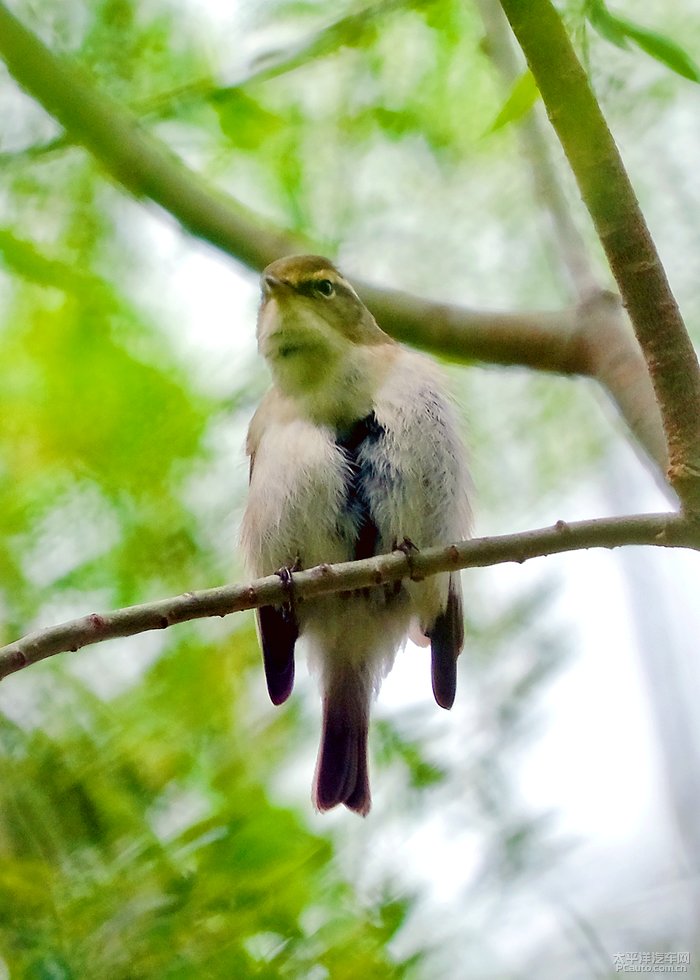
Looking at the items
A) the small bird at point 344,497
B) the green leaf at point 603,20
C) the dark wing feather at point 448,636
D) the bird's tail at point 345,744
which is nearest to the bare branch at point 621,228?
the green leaf at point 603,20

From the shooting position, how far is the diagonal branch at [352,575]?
2.38 meters

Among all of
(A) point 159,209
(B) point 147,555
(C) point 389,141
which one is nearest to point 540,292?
(C) point 389,141

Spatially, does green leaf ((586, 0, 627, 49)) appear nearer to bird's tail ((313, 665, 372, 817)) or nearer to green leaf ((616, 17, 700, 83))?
green leaf ((616, 17, 700, 83))

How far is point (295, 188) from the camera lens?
14.5ft

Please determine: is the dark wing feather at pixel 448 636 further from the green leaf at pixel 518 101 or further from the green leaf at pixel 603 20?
the green leaf at pixel 603 20

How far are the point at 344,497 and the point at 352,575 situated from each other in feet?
2.57

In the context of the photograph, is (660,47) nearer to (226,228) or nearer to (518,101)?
(518,101)

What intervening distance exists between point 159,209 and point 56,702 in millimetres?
1673

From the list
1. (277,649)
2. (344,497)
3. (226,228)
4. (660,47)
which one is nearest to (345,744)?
(277,649)

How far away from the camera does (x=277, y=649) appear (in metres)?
3.67

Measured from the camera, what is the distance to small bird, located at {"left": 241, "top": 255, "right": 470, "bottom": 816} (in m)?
3.57

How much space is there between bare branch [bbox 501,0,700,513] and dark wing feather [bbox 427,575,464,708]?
1.36 m

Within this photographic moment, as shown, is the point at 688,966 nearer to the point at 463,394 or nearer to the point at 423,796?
the point at 423,796

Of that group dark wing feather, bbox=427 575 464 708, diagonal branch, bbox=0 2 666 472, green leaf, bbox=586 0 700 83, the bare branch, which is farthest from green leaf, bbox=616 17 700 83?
dark wing feather, bbox=427 575 464 708
